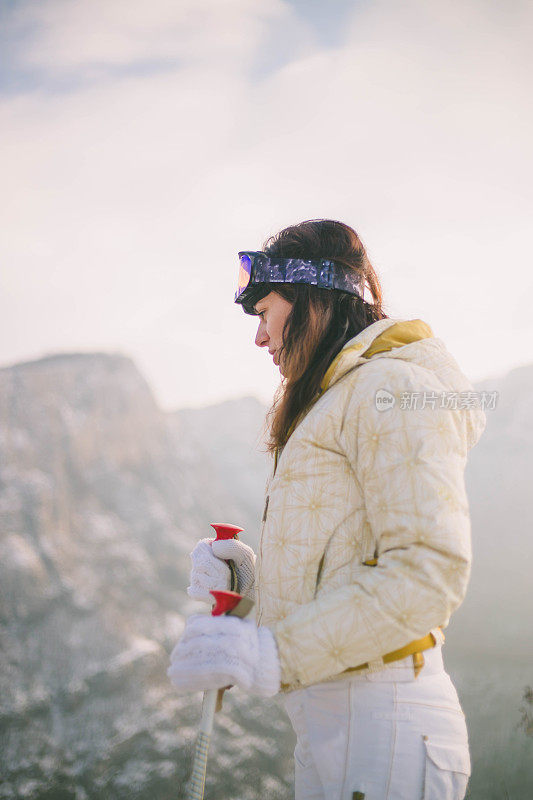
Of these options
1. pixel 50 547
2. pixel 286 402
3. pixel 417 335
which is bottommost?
pixel 50 547

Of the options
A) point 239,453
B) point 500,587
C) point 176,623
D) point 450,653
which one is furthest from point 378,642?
point 239,453

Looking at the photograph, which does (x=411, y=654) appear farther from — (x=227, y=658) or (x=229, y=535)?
(x=229, y=535)

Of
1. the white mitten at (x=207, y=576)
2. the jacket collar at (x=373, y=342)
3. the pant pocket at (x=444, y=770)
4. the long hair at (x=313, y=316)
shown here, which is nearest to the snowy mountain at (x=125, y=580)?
the pant pocket at (x=444, y=770)

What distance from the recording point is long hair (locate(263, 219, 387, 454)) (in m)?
1.79

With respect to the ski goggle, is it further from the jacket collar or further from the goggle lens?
the jacket collar

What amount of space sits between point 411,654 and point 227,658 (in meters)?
0.54

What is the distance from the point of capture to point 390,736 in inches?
54.0

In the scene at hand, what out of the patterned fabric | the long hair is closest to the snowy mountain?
the patterned fabric

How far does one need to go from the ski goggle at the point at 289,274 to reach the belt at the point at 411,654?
120 cm

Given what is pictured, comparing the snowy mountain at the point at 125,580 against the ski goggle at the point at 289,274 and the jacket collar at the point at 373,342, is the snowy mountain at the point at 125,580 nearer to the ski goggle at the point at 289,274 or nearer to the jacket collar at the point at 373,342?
the jacket collar at the point at 373,342

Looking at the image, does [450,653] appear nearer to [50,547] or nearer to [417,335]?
[50,547]

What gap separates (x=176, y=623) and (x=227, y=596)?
2366 cm

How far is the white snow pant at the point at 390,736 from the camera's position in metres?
1.36

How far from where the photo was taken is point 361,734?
1396 mm
